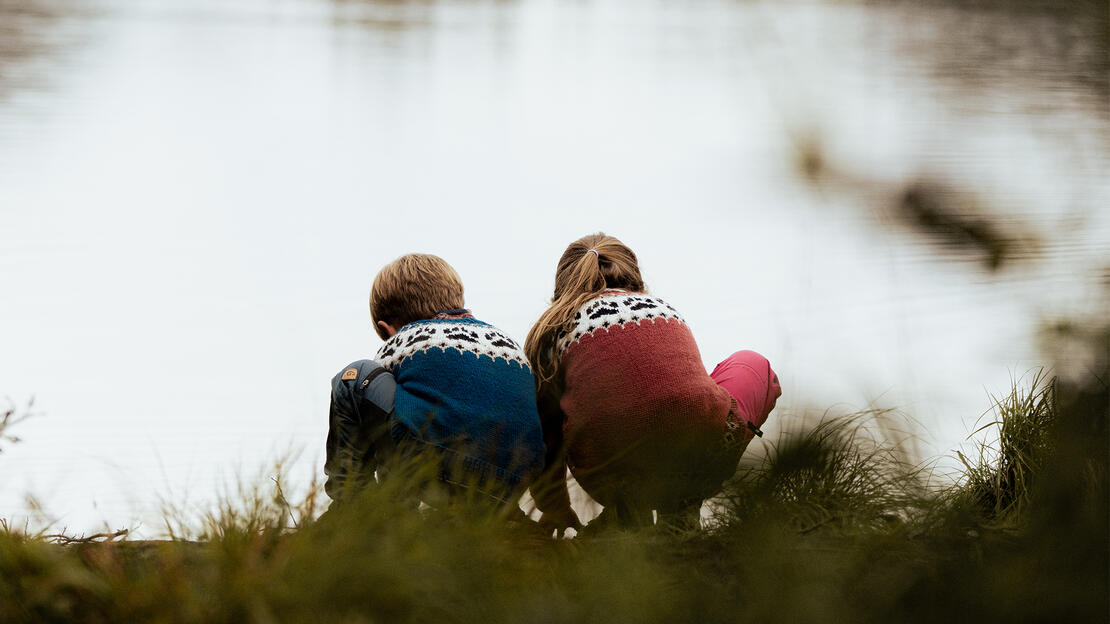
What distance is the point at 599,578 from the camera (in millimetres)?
550

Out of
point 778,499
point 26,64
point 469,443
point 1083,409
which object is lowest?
point 469,443

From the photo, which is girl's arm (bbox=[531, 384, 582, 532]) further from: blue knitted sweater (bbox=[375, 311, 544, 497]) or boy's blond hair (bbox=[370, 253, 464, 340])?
boy's blond hair (bbox=[370, 253, 464, 340])

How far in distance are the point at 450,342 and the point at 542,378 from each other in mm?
233

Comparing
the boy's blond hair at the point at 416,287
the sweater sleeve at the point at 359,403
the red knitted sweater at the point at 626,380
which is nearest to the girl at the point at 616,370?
the red knitted sweater at the point at 626,380

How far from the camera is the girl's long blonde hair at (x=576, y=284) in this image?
142cm

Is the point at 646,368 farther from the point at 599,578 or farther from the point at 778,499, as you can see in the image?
the point at 599,578

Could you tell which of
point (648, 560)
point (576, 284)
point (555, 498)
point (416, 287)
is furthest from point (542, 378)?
point (648, 560)

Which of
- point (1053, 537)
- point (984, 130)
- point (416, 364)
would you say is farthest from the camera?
point (416, 364)

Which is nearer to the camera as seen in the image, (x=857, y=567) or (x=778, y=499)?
→ (x=857, y=567)

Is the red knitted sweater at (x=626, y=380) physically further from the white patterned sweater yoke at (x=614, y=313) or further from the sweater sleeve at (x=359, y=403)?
the sweater sleeve at (x=359, y=403)

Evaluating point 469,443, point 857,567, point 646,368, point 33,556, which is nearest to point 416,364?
point 469,443

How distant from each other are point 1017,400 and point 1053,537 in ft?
2.28

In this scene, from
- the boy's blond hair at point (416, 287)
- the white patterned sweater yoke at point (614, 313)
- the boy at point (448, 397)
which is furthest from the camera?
the boy's blond hair at point (416, 287)

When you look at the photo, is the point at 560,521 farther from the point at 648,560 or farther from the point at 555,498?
the point at 648,560
